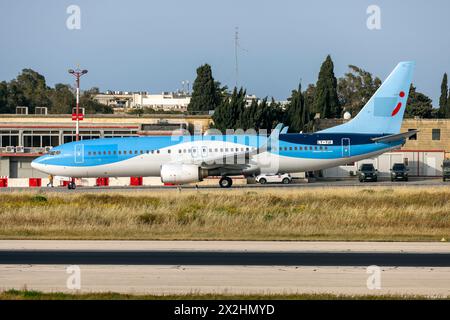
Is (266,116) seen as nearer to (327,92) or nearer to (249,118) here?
(249,118)

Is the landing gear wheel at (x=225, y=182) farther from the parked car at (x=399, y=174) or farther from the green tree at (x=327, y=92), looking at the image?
the green tree at (x=327, y=92)

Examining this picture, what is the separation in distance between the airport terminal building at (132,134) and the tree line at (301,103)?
5520 millimetres

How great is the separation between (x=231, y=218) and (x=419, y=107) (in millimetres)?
101370

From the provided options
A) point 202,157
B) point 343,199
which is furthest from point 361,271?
point 202,157

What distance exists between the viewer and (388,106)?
6019 cm

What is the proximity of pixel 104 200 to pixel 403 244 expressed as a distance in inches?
775

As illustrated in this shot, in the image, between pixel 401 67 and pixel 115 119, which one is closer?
pixel 401 67

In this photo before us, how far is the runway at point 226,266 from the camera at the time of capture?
762 inches

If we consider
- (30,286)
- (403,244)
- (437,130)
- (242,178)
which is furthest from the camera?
(437,130)

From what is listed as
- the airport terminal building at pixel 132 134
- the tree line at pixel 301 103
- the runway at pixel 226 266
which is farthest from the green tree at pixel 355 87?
the runway at pixel 226 266

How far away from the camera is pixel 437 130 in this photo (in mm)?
86562

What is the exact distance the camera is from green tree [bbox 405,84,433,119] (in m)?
130

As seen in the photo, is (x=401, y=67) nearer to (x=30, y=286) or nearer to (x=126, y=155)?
(x=126, y=155)

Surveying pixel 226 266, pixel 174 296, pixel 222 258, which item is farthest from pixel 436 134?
pixel 174 296
